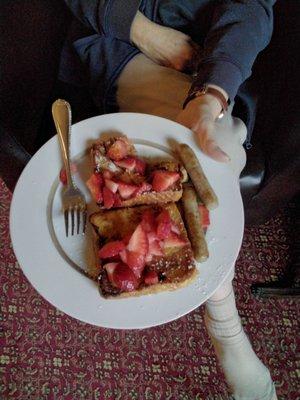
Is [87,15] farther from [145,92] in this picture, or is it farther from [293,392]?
[293,392]

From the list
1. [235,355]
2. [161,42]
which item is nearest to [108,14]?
[161,42]

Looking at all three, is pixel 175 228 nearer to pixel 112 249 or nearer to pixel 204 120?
pixel 112 249

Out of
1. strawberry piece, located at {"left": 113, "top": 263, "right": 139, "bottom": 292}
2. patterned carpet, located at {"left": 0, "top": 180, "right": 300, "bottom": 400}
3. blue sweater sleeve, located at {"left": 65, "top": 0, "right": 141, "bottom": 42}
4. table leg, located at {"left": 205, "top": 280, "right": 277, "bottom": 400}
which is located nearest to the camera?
strawberry piece, located at {"left": 113, "top": 263, "right": 139, "bottom": 292}

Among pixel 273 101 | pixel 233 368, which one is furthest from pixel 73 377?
pixel 273 101

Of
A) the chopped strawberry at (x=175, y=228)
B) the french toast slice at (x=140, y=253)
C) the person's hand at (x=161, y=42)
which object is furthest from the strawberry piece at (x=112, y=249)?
the person's hand at (x=161, y=42)

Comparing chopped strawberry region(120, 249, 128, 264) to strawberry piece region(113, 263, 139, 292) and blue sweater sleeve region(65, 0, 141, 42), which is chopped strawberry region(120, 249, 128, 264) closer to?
strawberry piece region(113, 263, 139, 292)

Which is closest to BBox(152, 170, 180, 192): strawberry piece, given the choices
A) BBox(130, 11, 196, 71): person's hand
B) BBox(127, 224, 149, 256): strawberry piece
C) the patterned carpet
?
BBox(127, 224, 149, 256): strawberry piece
